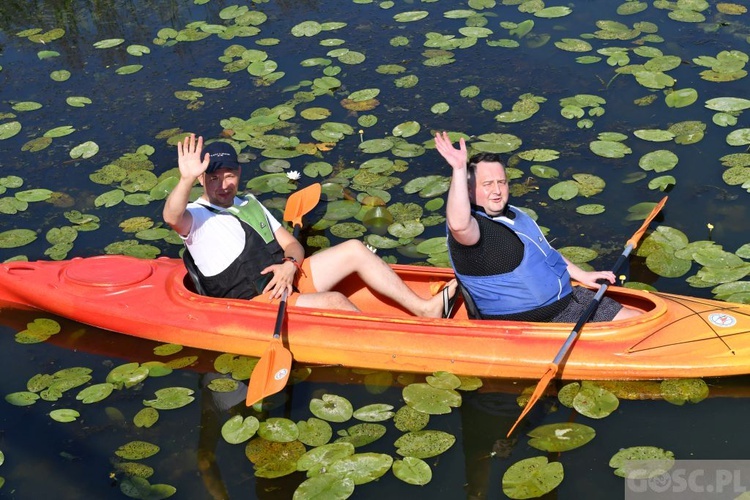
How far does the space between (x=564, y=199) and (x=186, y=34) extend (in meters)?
4.80

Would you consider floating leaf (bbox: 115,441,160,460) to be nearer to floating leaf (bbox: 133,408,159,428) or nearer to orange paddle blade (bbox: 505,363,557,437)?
floating leaf (bbox: 133,408,159,428)

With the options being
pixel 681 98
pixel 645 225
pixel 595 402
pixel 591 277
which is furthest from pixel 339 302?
pixel 681 98

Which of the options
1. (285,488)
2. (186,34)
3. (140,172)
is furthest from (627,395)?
(186,34)

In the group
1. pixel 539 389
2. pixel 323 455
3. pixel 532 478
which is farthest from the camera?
pixel 539 389

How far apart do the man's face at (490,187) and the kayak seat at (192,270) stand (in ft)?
5.81

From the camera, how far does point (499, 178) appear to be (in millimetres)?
5059

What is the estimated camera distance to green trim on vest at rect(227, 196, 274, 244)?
18.9 ft

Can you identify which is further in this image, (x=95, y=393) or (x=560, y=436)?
(x=95, y=393)

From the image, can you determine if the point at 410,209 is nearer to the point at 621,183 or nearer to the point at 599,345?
the point at 621,183

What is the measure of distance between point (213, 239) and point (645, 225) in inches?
110

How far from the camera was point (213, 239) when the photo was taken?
223 inches

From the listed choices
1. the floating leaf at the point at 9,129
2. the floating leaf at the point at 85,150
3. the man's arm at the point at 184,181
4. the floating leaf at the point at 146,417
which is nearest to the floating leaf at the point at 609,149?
the man's arm at the point at 184,181

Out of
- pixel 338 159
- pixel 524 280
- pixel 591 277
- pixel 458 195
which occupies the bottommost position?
pixel 338 159

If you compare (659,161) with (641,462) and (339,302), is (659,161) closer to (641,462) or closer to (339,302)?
(339,302)
